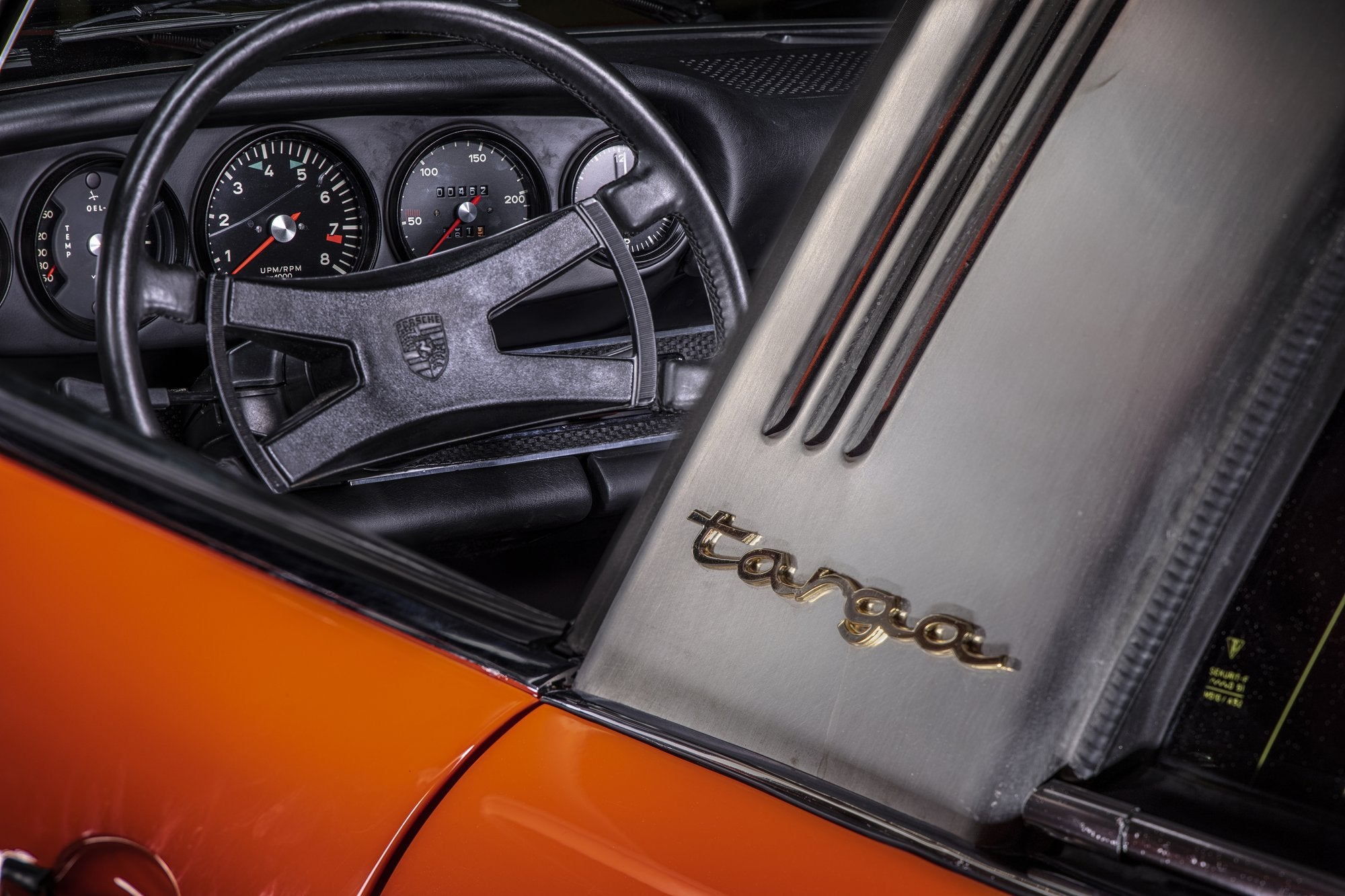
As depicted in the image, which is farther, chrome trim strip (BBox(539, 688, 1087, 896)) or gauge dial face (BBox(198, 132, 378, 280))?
gauge dial face (BBox(198, 132, 378, 280))

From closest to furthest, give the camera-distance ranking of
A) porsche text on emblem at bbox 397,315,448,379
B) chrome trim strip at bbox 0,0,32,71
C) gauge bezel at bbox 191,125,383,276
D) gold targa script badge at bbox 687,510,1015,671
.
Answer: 1. gold targa script badge at bbox 687,510,1015,671
2. chrome trim strip at bbox 0,0,32,71
3. porsche text on emblem at bbox 397,315,448,379
4. gauge bezel at bbox 191,125,383,276

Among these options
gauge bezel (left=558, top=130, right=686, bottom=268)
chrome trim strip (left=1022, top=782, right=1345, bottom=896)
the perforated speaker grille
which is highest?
the perforated speaker grille

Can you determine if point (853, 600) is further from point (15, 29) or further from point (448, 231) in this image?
point (448, 231)

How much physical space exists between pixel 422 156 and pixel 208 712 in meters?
1.22

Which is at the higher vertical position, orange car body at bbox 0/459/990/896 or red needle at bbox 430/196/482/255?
red needle at bbox 430/196/482/255

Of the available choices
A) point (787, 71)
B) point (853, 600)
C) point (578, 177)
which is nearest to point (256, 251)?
point (578, 177)

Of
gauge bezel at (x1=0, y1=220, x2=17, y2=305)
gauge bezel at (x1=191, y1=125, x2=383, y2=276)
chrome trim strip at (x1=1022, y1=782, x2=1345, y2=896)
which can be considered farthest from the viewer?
gauge bezel at (x1=191, y1=125, x2=383, y2=276)

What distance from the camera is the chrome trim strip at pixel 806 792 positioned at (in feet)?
2.18

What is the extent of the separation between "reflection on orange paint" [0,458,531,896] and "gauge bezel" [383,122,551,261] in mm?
1019

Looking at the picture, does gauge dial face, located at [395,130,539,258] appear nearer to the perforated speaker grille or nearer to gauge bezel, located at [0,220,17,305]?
the perforated speaker grille

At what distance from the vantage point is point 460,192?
183 cm

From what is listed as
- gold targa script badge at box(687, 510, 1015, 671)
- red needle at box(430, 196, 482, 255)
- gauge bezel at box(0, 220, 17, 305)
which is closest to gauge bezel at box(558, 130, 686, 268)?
red needle at box(430, 196, 482, 255)

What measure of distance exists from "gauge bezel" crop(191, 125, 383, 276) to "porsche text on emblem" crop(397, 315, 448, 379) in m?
0.41

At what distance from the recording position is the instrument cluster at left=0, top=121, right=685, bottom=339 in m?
1.58
